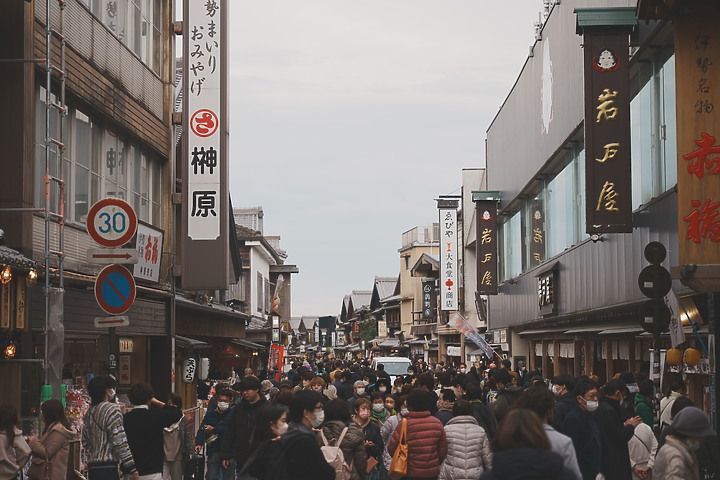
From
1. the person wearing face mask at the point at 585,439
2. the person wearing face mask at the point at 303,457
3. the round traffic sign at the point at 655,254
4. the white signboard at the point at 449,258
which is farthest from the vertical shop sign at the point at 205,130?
the white signboard at the point at 449,258

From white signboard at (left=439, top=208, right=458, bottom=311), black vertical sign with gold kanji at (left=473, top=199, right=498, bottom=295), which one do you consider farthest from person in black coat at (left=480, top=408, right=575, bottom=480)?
white signboard at (left=439, top=208, right=458, bottom=311)

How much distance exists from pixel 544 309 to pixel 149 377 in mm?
12355

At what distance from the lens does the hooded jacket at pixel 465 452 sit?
11.0 metres

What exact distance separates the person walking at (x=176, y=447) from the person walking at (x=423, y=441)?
3.68 m

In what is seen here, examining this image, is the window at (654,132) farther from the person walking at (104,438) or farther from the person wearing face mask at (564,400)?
the person walking at (104,438)

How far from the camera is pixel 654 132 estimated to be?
19.5 meters

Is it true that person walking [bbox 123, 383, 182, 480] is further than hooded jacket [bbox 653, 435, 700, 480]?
Yes

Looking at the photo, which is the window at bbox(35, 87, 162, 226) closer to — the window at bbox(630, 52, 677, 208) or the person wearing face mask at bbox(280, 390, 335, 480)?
the person wearing face mask at bbox(280, 390, 335, 480)

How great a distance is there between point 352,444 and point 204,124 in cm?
1197

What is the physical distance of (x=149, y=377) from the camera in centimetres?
2583

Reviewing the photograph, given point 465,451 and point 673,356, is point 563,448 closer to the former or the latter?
point 465,451

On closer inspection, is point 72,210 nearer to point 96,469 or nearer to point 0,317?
point 0,317

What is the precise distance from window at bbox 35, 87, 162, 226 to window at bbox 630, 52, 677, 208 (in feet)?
33.1

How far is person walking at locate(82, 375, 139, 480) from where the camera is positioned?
1159cm
